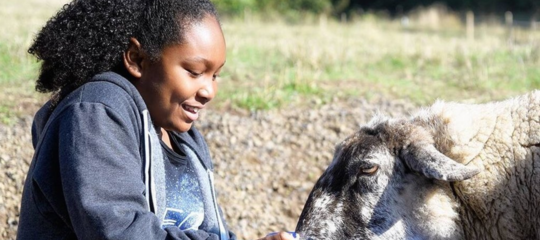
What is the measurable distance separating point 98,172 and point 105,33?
70 centimetres

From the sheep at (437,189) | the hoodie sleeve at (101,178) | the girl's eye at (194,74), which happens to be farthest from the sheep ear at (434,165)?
the hoodie sleeve at (101,178)

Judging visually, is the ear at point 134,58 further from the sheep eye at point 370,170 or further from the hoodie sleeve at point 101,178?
the sheep eye at point 370,170

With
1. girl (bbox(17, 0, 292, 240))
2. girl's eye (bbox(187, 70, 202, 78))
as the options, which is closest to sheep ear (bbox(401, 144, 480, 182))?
girl (bbox(17, 0, 292, 240))

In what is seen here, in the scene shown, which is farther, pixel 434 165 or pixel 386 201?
pixel 386 201

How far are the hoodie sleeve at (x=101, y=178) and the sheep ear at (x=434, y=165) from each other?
1.51m

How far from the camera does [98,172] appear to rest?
312 cm

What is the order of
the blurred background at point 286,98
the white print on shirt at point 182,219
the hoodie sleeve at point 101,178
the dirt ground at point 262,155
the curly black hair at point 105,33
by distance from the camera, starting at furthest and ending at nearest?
the blurred background at point 286,98 < the dirt ground at point 262,155 < the white print on shirt at point 182,219 < the curly black hair at point 105,33 < the hoodie sleeve at point 101,178

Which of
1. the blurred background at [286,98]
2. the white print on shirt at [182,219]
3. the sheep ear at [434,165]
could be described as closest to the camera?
the white print on shirt at [182,219]

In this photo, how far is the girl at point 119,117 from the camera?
3.13m

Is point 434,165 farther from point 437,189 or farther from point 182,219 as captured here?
point 182,219

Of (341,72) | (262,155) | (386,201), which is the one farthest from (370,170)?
(341,72)

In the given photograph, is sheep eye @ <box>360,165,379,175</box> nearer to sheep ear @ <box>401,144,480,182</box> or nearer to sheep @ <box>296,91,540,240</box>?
sheep @ <box>296,91,540,240</box>

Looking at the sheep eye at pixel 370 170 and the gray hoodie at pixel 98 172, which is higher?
the gray hoodie at pixel 98 172

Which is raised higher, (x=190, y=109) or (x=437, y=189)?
(x=190, y=109)
